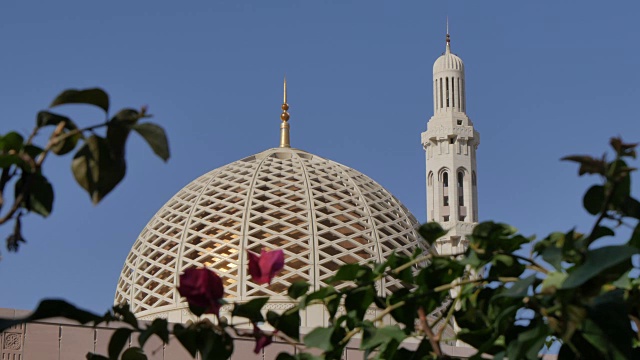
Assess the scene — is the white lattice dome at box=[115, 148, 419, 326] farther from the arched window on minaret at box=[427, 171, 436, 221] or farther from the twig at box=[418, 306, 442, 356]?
the twig at box=[418, 306, 442, 356]

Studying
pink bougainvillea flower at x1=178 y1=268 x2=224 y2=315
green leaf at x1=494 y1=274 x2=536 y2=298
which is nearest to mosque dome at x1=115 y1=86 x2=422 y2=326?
pink bougainvillea flower at x1=178 y1=268 x2=224 y2=315

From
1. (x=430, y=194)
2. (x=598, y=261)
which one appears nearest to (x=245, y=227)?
(x=430, y=194)

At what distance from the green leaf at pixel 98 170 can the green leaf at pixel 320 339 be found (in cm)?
80

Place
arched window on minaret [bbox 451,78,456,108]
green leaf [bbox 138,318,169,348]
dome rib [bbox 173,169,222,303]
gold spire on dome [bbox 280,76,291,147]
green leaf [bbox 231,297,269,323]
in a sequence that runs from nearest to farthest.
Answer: green leaf [bbox 138,318,169,348]
green leaf [bbox 231,297,269,323]
dome rib [bbox 173,169,222,303]
gold spire on dome [bbox 280,76,291,147]
arched window on minaret [bbox 451,78,456,108]

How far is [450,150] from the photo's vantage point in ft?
120

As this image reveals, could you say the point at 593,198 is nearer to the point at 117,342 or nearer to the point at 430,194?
the point at 117,342

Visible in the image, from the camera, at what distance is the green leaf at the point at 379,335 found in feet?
10.7

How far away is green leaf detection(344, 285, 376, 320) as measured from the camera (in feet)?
11.1

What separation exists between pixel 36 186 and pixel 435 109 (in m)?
35.1

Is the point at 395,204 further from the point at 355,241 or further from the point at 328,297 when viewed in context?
the point at 328,297

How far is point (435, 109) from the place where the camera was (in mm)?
37469

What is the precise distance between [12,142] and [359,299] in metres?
1.13

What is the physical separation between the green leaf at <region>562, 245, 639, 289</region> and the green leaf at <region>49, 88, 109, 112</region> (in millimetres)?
1099

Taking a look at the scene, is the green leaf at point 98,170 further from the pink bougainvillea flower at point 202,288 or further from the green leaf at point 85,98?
the pink bougainvillea flower at point 202,288
